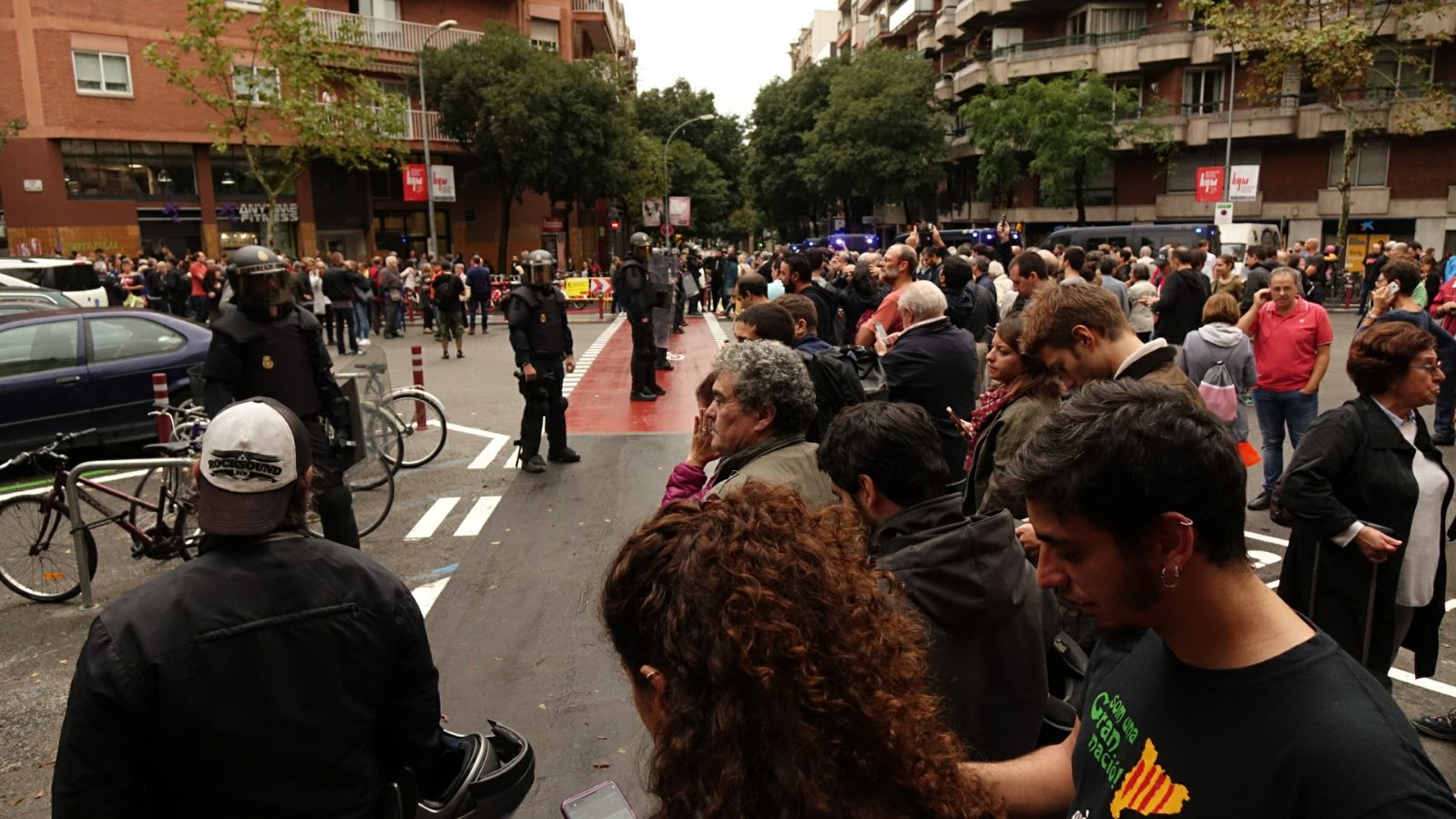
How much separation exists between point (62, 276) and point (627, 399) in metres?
12.0

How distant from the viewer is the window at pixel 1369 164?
123 ft

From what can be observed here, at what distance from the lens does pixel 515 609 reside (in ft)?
20.0

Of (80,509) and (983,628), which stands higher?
(983,628)

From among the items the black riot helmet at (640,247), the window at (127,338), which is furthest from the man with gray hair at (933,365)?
the black riot helmet at (640,247)

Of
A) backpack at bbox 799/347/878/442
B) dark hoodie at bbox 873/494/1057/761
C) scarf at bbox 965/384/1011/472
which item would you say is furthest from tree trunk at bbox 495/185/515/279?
dark hoodie at bbox 873/494/1057/761

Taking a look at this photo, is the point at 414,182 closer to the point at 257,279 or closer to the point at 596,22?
the point at 596,22

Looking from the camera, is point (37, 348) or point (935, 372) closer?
point (935, 372)

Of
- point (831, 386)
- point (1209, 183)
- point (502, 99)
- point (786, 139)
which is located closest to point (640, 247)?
point (831, 386)

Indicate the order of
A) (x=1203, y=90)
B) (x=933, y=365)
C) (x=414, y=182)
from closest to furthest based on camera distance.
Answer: (x=933, y=365) → (x=414, y=182) → (x=1203, y=90)

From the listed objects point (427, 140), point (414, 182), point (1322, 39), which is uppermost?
point (1322, 39)

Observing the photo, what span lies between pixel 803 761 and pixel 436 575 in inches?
232

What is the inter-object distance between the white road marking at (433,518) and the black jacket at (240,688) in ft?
18.0

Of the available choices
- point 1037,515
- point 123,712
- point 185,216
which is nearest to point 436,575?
point 123,712

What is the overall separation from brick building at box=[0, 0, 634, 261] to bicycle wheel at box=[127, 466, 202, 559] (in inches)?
1067
